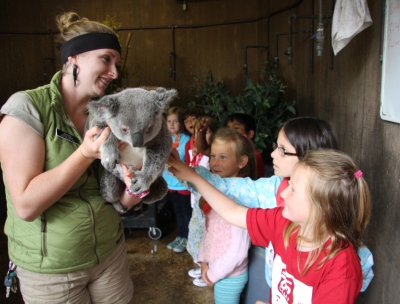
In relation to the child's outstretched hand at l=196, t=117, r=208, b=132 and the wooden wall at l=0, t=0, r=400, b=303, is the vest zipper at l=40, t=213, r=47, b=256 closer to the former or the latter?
the child's outstretched hand at l=196, t=117, r=208, b=132

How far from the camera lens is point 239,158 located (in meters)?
2.16

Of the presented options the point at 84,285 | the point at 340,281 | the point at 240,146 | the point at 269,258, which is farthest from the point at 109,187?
the point at 240,146

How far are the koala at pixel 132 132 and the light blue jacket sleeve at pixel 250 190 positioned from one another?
352 mm

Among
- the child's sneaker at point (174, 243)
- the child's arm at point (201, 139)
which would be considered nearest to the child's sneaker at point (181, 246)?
the child's sneaker at point (174, 243)

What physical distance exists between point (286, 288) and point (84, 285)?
778mm

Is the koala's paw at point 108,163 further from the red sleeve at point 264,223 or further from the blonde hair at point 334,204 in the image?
the blonde hair at point 334,204

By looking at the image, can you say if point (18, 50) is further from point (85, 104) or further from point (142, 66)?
point (85, 104)

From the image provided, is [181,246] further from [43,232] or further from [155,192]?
[43,232]

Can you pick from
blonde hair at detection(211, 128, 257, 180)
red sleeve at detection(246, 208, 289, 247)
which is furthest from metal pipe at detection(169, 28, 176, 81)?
red sleeve at detection(246, 208, 289, 247)

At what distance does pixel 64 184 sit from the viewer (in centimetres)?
111

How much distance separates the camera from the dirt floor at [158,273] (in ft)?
9.00

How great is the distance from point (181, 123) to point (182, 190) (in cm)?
80

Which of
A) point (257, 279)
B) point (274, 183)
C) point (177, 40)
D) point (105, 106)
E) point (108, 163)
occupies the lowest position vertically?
point (257, 279)

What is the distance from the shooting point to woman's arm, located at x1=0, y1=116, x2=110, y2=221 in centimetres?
109
